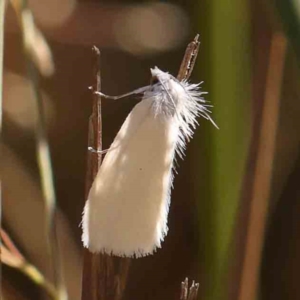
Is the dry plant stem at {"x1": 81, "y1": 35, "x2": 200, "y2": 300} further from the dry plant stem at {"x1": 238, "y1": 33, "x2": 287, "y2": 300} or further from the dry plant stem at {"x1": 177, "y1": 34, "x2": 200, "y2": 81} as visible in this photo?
the dry plant stem at {"x1": 238, "y1": 33, "x2": 287, "y2": 300}

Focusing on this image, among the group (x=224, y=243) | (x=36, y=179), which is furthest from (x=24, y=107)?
(x=224, y=243)

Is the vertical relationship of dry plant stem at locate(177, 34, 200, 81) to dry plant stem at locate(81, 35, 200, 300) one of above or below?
above

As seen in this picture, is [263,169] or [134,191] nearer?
[134,191]

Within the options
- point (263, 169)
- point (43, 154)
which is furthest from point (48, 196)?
point (263, 169)

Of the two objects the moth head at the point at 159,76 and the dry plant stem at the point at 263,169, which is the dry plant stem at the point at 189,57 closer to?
the moth head at the point at 159,76

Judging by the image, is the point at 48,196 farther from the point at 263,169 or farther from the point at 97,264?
the point at 263,169

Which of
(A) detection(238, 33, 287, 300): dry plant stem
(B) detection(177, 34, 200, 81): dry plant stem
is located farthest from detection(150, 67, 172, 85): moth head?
(A) detection(238, 33, 287, 300): dry plant stem
